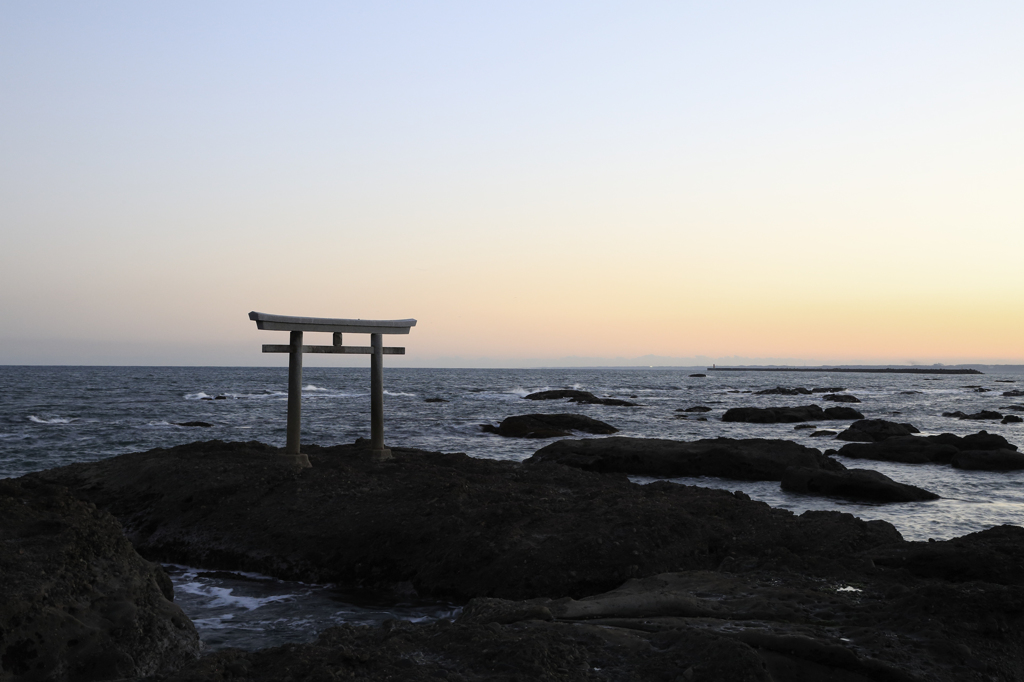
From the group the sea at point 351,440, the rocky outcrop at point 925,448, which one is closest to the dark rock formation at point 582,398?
the sea at point 351,440

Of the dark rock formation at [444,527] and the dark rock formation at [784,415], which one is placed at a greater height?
the dark rock formation at [444,527]

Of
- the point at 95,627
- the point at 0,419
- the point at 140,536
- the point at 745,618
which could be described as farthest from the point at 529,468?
the point at 0,419

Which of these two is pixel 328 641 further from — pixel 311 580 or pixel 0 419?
pixel 0 419

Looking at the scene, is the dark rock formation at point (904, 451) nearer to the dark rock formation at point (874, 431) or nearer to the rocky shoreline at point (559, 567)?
the dark rock formation at point (874, 431)

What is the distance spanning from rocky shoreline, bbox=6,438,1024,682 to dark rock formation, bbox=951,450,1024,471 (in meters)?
13.1

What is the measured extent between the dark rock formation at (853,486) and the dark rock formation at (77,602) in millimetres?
14434

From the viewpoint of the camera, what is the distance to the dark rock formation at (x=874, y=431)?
96.0ft

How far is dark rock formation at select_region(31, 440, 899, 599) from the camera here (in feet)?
28.3

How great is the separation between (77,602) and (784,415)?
40.6 meters

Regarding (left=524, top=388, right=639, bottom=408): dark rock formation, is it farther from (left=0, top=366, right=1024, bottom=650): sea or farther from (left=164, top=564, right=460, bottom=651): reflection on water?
(left=164, top=564, right=460, bottom=651): reflection on water

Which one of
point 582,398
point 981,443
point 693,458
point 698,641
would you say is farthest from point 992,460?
point 582,398

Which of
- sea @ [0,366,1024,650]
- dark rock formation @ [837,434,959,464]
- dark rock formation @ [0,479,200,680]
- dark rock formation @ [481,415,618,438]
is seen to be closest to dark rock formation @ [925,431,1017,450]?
dark rock formation @ [837,434,959,464]

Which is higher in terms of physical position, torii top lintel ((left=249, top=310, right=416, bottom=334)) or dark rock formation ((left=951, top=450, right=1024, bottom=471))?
torii top lintel ((left=249, top=310, right=416, bottom=334))

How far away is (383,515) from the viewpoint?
33.6 ft
